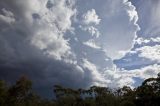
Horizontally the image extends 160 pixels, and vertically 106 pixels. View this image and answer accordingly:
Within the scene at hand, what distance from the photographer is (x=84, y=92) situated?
114562 millimetres

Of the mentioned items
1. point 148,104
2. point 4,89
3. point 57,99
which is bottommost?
point 148,104

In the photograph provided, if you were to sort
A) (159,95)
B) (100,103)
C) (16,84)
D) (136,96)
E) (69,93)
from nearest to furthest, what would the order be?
(159,95) < (136,96) < (16,84) < (100,103) < (69,93)

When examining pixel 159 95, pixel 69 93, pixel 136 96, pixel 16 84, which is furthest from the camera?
pixel 69 93

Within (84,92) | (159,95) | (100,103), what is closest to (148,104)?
(159,95)

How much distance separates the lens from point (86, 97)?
363ft

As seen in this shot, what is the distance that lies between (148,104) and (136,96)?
7.85 m

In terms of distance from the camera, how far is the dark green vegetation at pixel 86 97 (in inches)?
2901

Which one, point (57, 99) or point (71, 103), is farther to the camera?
point (57, 99)

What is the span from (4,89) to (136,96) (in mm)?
36758

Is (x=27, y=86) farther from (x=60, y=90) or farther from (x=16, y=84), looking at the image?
(x=60, y=90)

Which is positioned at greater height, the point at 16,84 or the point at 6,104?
the point at 16,84

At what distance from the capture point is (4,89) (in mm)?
84125

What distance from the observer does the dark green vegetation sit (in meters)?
73.7

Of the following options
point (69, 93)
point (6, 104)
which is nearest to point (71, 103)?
point (69, 93)
